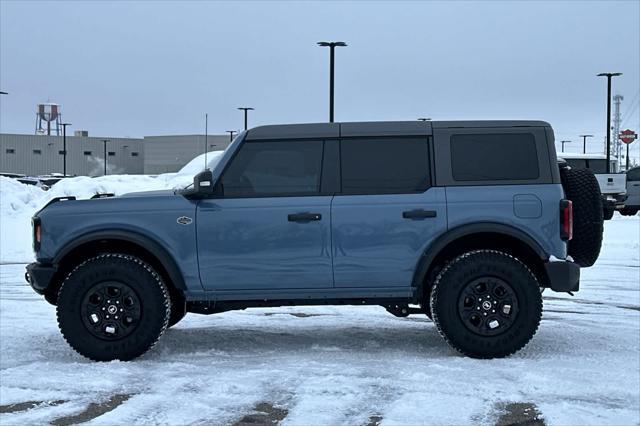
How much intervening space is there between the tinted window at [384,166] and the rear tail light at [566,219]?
3.90ft

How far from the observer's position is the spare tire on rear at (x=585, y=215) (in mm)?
6785

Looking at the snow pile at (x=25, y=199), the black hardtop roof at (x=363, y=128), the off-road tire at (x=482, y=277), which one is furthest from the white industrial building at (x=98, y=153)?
the off-road tire at (x=482, y=277)

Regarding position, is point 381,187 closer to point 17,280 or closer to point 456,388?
point 456,388

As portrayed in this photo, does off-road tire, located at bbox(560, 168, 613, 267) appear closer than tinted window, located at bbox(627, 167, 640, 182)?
Yes

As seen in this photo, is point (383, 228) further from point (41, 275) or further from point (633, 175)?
point (633, 175)

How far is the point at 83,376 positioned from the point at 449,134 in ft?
12.4

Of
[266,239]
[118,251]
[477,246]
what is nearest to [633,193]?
[477,246]

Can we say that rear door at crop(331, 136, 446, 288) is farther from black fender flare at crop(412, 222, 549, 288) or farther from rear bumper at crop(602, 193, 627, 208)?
rear bumper at crop(602, 193, 627, 208)

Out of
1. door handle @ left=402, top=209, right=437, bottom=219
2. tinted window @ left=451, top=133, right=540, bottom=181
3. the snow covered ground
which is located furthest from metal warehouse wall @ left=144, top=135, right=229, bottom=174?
door handle @ left=402, top=209, right=437, bottom=219

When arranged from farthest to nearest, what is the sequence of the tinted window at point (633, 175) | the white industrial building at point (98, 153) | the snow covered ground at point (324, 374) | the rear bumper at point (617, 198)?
the white industrial building at point (98, 153), the tinted window at point (633, 175), the rear bumper at point (617, 198), the snow covered ground at point (324, 374)

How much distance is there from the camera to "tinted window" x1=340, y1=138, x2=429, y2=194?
21.8 ft

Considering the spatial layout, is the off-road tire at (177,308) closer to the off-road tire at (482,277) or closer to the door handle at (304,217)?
the door handle at (304,217)

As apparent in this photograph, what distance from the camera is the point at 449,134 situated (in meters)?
6.76

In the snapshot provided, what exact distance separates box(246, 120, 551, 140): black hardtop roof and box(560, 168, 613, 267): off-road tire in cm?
59
